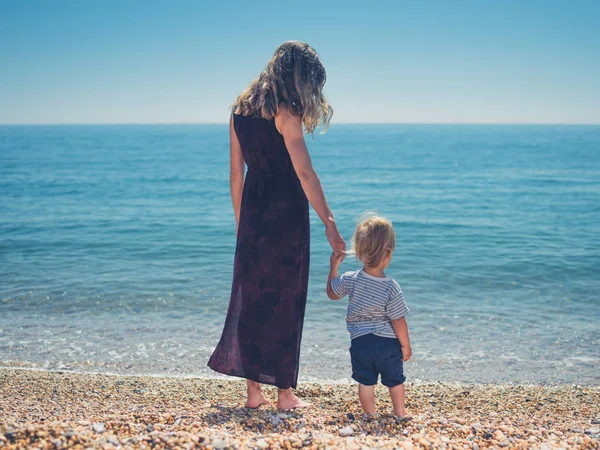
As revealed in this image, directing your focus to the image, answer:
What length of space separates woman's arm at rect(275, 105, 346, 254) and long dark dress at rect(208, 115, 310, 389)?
0.37ft

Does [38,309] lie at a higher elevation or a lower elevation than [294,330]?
lower

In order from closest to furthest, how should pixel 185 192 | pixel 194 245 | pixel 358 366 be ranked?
pixel 358 366 → pixel 194 245 → pixel 185 192

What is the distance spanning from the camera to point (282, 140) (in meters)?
3.38

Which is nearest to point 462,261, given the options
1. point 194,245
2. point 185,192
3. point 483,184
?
point 194,245

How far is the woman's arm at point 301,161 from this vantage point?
10.7ft

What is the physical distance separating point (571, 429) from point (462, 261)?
7.97 m

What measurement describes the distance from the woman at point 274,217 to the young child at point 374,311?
0.62 ft

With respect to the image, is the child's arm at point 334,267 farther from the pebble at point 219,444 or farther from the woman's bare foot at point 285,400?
the pebble at point 219,444

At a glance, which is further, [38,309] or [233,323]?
[38,309]

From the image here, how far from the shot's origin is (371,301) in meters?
3.31

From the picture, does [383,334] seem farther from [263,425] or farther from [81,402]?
[81,402]

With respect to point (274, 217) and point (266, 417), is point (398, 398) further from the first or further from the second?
point (274, 217)

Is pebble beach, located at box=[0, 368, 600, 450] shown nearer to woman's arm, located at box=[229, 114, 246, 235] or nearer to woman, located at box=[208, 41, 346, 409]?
woman, located at box=[208, 41, 346, 409]

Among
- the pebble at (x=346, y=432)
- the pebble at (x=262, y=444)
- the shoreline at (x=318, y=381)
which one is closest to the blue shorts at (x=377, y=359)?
the pebble at (x=346, y=432)
